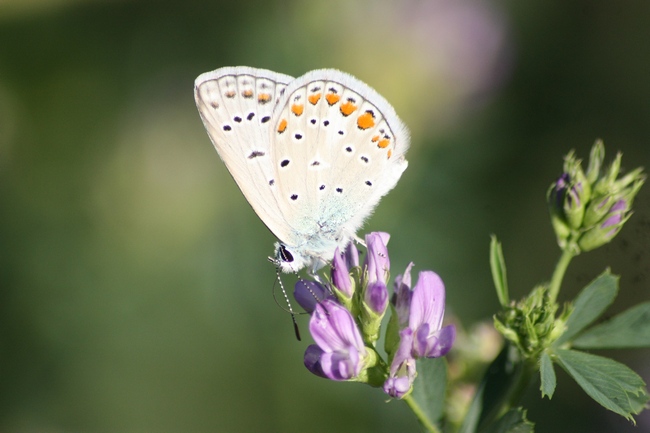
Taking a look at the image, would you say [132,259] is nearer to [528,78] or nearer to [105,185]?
[105,185]

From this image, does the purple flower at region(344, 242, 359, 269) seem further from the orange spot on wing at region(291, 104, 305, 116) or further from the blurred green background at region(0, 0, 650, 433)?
the blurred green background at region(0, 0, 650, 433)

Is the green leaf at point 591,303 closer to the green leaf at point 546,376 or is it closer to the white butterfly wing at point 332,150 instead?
the green leaf at point 546,376

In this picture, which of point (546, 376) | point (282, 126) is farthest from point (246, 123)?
point (546, 376)

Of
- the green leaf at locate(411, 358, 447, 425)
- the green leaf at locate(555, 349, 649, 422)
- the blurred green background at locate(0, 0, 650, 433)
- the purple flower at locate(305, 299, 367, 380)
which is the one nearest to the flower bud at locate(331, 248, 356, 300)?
the purple flower at locate(305, 299, 367, 380)

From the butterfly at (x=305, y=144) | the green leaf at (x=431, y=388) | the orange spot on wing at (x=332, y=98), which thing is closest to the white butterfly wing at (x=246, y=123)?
the butterfly at (x=305, y=144)

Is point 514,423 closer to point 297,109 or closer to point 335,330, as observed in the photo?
point 335,330
